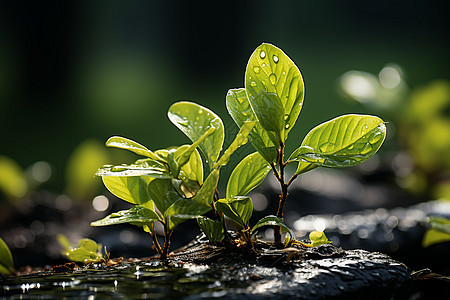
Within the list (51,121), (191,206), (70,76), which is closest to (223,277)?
(191,206)

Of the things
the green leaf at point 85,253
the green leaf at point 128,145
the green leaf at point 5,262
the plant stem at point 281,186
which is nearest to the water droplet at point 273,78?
the plant stem at point 281,186

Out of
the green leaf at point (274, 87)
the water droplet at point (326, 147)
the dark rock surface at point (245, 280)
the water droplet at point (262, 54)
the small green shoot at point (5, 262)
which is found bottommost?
the dark rock surface at point (245, 280)

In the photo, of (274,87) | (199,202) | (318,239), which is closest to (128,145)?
(199,202)

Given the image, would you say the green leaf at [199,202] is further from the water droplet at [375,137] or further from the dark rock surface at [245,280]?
the water droplet at [375,137]

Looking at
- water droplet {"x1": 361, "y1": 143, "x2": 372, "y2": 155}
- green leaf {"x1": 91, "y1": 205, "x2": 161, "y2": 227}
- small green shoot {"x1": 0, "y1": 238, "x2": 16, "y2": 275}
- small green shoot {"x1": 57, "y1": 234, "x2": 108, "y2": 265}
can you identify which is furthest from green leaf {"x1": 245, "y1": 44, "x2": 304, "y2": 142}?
small green shoot {"x1": 0, "y1": 238, "x2": 16, "y2": 275}

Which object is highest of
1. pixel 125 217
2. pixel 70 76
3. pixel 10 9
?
pixel 10 9

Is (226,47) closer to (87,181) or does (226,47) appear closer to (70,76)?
(70,76)

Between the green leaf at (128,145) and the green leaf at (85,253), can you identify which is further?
the green leaf at (85,253)

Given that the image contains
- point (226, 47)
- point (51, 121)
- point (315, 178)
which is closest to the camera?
point (315, 178)
